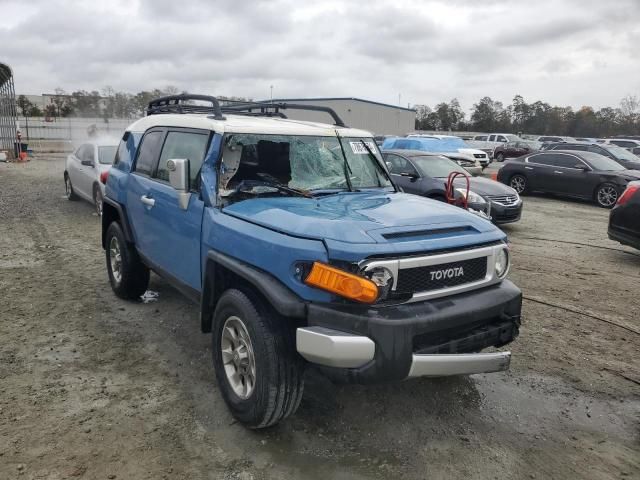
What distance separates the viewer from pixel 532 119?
2847 inches

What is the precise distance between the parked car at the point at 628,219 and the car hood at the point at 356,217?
527 centimetres

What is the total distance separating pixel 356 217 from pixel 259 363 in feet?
3.56

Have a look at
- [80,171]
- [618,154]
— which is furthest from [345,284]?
[618,154]

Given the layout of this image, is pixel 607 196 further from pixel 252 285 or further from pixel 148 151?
pixel 252 285

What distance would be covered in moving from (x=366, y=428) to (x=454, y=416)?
668 millimetres

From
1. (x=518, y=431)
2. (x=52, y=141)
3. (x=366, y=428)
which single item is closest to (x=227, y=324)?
(x=366, y=428)

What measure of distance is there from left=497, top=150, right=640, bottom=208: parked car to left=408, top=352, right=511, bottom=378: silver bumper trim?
42.1 feet

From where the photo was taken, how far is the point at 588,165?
14664mm

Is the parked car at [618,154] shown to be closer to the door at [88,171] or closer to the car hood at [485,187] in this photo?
the car hood at [485,187]

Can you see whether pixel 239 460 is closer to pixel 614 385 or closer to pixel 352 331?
pixel 352 331

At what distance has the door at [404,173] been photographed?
9.97 meters

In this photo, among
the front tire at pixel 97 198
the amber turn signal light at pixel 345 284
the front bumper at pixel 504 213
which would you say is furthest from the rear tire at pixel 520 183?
the amber turn signal light at pixel 345 284

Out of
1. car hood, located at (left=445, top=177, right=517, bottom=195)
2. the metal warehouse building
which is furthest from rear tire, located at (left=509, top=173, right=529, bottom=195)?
the metal warehouse building

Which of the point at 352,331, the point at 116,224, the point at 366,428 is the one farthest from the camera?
the point at 116,224
